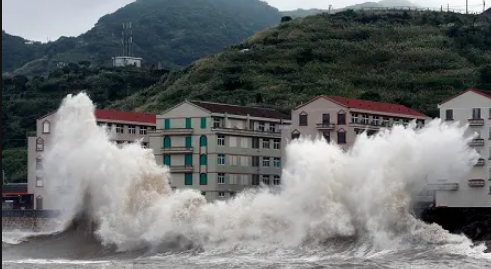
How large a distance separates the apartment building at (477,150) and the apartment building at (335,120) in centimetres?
921

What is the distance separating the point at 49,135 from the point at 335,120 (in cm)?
2366

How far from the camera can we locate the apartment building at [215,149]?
72125 millimetres

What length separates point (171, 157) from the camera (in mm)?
74250

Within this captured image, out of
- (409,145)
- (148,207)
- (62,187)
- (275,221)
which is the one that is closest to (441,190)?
(409,145)

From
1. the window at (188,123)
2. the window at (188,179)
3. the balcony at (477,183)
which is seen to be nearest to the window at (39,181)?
the window at (188,179)

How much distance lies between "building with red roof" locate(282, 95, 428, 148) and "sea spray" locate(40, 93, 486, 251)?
11.3m

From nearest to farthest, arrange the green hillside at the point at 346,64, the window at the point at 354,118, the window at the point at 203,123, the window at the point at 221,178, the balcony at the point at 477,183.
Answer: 1. the balcony at the point at 477,183
2. the window at the point at 354,118
3. the window at the point at 221,178
4. the window at the point at 203,123
5. the green hillside at the point at 346,64

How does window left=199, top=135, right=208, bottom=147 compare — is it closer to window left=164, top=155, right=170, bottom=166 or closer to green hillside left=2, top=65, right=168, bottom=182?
window left=164, top=155, right=170, bottom=166

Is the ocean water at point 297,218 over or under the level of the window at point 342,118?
under

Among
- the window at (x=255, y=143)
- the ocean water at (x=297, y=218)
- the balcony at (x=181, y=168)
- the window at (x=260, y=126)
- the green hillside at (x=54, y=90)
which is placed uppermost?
the green hillside at (x=54, y=90)

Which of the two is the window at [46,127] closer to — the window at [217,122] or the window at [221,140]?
the window at [217,122]

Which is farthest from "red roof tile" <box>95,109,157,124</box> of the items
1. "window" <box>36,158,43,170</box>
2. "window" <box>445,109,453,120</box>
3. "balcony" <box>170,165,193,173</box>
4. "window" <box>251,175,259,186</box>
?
"window" <box>445,109,453,120</box>

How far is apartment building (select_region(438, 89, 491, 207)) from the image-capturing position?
5562cm

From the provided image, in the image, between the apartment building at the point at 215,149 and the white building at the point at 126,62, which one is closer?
the apartment building at the point at 215,149
